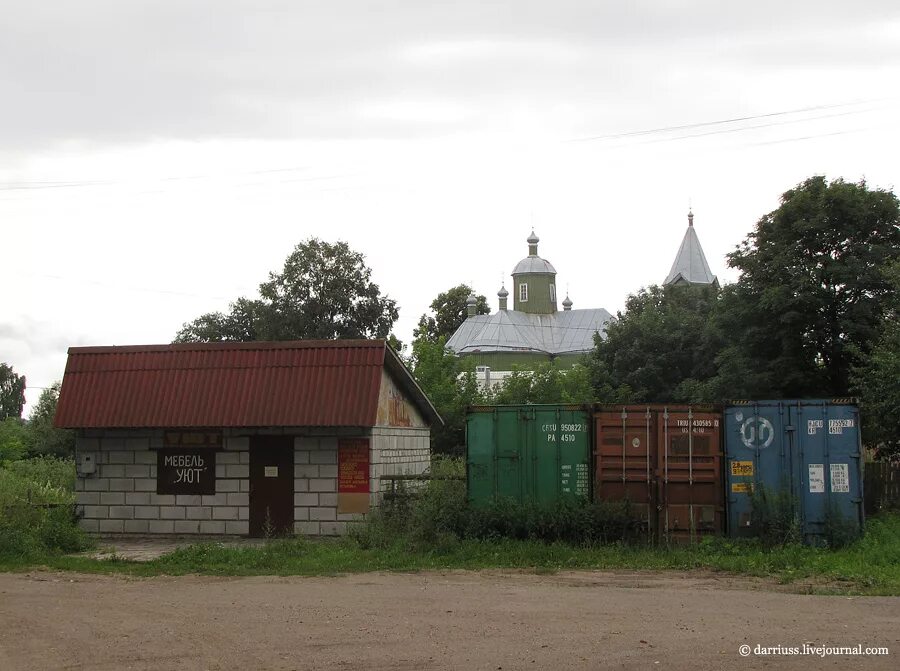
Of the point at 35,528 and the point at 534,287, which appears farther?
the point at 534,287

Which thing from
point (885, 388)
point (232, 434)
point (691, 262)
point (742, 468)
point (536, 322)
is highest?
point (691, 262)

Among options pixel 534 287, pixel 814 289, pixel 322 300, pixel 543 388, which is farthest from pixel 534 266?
pixel 814 289

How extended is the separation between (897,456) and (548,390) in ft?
76.2

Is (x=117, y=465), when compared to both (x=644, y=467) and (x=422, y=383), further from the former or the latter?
(x=422, y=383)

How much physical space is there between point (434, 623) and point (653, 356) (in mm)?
45747

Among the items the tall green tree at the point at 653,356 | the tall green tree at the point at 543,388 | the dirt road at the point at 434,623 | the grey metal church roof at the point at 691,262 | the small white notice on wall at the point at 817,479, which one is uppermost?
the grey metal church roof at the point at 691,262

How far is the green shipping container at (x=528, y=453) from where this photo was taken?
1802 cm

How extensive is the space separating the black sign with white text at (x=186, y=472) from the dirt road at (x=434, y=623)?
6024 millimetres

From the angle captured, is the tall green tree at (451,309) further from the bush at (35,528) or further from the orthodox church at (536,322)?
the bush at (35,528)

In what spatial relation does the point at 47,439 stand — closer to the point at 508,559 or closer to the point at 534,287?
the point at 508,559

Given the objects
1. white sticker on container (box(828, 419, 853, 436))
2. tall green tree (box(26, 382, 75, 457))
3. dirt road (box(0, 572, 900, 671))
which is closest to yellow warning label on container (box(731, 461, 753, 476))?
white sticker on container (box(828, 419, 853, 436))

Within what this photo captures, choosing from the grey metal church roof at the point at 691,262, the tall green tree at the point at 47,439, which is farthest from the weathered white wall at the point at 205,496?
the grey metal church roof at the point at 691,262

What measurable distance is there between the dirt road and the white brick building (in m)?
5.44

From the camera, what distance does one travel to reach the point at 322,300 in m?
65.8
